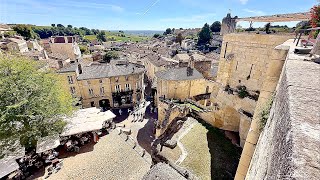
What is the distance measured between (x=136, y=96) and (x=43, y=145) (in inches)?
779

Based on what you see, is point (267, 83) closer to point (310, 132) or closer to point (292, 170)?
point (310, 132)

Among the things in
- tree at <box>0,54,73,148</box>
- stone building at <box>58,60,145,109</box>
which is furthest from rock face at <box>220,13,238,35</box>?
tree at <box>0,54,73,148</box>

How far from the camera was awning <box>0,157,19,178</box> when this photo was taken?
→ 988cm

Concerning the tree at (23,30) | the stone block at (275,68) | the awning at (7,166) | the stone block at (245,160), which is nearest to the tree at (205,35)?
the tree at (23,30)

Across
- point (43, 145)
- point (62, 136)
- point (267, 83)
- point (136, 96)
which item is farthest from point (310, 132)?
point (136, 96)

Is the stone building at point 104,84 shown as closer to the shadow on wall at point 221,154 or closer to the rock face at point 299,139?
the shadow on wall at point 221,154

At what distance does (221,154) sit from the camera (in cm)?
1291

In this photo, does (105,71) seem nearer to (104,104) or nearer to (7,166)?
(104,104)

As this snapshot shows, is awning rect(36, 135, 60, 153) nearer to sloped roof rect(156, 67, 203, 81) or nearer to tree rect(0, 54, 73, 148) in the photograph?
tree rect(0, 54, 73, 148)

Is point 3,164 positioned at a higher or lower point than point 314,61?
lower

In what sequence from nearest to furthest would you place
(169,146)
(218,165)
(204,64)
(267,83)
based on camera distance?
1. (267,83)
2. (218,165)
3. (169,146)
4. (204,64)

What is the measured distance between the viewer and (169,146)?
13531 millimetres

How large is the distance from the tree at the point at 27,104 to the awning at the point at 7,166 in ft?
6.68

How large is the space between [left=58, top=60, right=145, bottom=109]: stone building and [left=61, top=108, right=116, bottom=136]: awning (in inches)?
427
